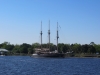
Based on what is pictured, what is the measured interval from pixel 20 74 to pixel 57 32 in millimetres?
133907

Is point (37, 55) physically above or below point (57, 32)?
below

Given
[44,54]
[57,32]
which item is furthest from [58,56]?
[57,32]

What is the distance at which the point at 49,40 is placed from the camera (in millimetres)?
191500

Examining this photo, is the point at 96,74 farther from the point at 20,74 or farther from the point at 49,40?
the point at 49,40

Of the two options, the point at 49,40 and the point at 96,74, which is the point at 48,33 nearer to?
the point at 49,40

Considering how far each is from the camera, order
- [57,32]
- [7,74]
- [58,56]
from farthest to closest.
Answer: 1. [57,32]
2. [58,56]
3. [7,74]

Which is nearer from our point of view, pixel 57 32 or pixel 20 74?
pixel 20 74

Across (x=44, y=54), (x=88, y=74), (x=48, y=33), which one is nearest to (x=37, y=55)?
(x=44, y=54)

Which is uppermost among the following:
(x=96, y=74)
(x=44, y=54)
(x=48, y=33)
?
(x=48, y=33)

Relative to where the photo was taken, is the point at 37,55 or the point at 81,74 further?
the point at 37,55

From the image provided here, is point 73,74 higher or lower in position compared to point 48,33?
lower

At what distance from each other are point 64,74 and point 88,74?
5.69 m

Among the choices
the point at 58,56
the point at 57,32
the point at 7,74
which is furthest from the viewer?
the point at 57,32

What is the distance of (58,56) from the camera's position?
174750 millimetres
